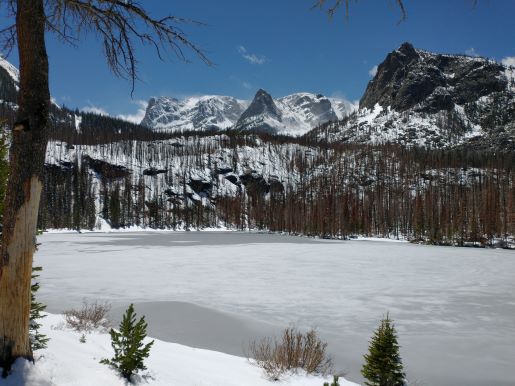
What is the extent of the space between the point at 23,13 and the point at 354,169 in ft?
654

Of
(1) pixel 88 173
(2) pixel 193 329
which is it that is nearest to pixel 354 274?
(2) pixel 193 329

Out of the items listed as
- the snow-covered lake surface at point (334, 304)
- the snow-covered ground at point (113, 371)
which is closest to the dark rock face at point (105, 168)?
the snow-covered lake surface at point (334, 304)

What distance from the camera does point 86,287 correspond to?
2059 cm

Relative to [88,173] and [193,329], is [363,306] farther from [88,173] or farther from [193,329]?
[88,173]

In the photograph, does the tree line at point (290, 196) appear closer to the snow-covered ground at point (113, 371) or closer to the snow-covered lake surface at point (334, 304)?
the snow-covered lake surface at point (334, 304)

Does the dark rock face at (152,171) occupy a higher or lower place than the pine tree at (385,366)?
higher

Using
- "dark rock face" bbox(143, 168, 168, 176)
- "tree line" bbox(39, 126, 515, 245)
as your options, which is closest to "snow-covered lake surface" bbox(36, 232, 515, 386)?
"tree line" bbox(39, 126, 515, 245)

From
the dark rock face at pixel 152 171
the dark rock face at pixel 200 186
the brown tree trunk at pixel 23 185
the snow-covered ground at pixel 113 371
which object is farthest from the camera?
the dark rock face at pixel 152 171

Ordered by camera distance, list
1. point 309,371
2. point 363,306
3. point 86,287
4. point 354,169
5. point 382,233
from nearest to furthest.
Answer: point 309,371
point 363,306
point 86,287
point 382,233
point 354,169

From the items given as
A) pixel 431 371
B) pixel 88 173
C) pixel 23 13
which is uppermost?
pixel 88 173

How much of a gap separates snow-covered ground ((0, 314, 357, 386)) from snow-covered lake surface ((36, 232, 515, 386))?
6.85ft

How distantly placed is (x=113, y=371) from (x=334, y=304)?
13.0 m

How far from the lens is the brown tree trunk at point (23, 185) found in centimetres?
447

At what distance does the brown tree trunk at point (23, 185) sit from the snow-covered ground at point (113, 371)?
54 cm
